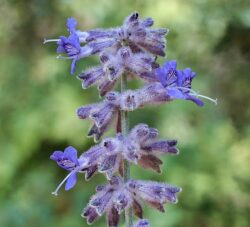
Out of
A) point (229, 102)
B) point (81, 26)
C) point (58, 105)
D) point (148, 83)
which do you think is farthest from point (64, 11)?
point (148, 83)

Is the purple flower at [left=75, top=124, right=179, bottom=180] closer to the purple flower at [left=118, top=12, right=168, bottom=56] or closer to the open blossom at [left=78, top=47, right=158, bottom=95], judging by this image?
the open blossom at [left=78, top=47, right=158, bottom=95]

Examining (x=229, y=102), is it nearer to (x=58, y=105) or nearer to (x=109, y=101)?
(x=58, y=105)

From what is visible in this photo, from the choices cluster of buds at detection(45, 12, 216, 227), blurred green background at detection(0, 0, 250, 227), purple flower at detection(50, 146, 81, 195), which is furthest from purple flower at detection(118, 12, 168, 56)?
blurred green background at detection(0, 0, 250, 227)

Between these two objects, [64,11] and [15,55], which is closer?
[64,11]

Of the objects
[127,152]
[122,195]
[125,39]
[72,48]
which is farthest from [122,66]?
[122,195]

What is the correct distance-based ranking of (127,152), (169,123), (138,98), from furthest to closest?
(169,123) < (138,98) < (127,152)

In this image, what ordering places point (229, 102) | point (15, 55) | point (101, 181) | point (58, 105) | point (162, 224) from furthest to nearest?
point (15, 55) → point (229, 102) → point (58, 105) → point (101, 181) → point (162, 224)

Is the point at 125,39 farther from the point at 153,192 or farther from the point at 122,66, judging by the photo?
the point at 153,192

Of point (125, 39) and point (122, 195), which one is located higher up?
point (125, 39)
